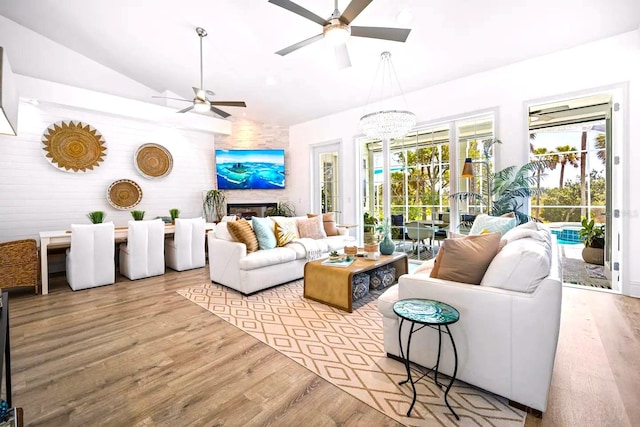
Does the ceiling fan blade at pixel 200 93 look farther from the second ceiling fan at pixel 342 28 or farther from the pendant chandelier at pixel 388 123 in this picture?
the pendant chandelier at pixel 388 123

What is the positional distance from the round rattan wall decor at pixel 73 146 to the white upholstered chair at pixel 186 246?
6.57 ft

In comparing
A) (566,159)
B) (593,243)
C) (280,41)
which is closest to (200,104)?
(280,41)

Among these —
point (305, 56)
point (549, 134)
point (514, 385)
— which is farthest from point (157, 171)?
point (549, 134)

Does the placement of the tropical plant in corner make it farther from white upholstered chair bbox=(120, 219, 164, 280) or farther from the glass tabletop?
white upholstered chair bbox=(120, 219, 164, 280)

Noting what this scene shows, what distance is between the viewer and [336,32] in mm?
2615

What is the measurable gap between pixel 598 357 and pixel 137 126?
23.9ft

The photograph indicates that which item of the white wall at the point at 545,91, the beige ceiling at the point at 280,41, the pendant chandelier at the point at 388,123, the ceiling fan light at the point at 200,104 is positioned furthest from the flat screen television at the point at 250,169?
the pendant chandelier at the point at 388,123

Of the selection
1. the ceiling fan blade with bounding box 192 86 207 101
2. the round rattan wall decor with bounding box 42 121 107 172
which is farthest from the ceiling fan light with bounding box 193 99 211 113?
the round rattan wall decor with bounding box 42 121 107 172

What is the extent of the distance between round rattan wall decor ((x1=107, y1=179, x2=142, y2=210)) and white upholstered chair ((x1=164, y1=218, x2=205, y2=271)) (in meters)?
1.27

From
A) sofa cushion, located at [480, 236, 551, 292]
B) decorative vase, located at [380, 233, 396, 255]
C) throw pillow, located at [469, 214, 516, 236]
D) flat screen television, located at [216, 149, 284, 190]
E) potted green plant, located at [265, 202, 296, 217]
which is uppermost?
flat screen television, located at [216, 149, 284, 190]

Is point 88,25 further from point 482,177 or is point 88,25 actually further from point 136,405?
point 482,177

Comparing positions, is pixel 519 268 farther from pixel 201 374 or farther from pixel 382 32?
pixel 382 32

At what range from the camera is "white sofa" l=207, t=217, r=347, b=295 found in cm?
363

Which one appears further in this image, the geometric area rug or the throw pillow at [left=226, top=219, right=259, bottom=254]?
the throw pillow at [left=226, top=219, right=259, bottom=254]
